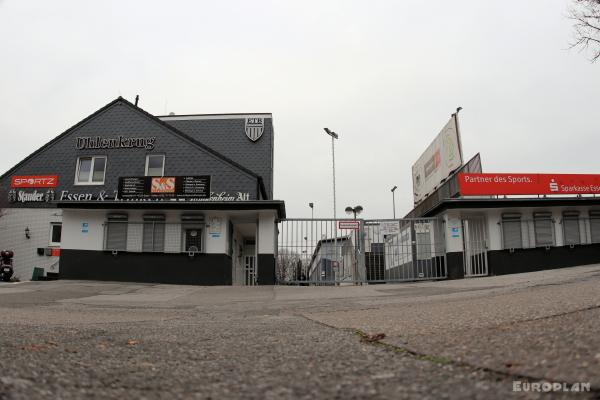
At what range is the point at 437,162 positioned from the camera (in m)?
32.5

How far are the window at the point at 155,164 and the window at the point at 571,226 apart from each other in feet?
58.9

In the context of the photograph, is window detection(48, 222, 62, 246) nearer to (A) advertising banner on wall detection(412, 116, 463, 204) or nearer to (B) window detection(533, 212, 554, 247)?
(A) advertising banner on wall detection(412, 116, 463, 204)

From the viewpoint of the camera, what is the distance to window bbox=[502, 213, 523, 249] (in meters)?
18.3

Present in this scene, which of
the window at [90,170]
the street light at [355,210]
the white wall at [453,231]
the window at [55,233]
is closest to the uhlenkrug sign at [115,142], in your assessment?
the window at [90,170]

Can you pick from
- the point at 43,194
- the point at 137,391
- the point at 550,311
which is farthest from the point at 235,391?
the point at 43,194

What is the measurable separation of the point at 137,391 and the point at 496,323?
2652mm

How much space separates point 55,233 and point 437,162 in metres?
24.0

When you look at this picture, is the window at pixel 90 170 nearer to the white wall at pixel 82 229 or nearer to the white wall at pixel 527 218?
the white wall at pixel 82 229

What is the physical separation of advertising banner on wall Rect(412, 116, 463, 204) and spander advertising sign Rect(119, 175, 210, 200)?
14.8 metres

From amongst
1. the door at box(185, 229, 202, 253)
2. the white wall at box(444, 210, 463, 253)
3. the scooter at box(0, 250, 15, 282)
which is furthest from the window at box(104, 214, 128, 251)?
the white wall at box(444, 210, 463, 253)

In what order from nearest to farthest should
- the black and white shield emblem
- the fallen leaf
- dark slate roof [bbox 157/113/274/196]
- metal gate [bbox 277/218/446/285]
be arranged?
the fallen leaf
metal gate [bbox 277/218/446/285]
dark slate roof [bbox 157/113/274/196]
the black and white shield emblem

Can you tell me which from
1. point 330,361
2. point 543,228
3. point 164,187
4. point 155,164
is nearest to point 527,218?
point 543,228

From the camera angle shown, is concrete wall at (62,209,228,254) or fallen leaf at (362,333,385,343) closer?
fallen leaf at (362,333,385,343)

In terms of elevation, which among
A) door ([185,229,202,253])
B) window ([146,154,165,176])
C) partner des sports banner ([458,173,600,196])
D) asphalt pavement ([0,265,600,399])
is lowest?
asphalt pavement ([0,265,600,399])
